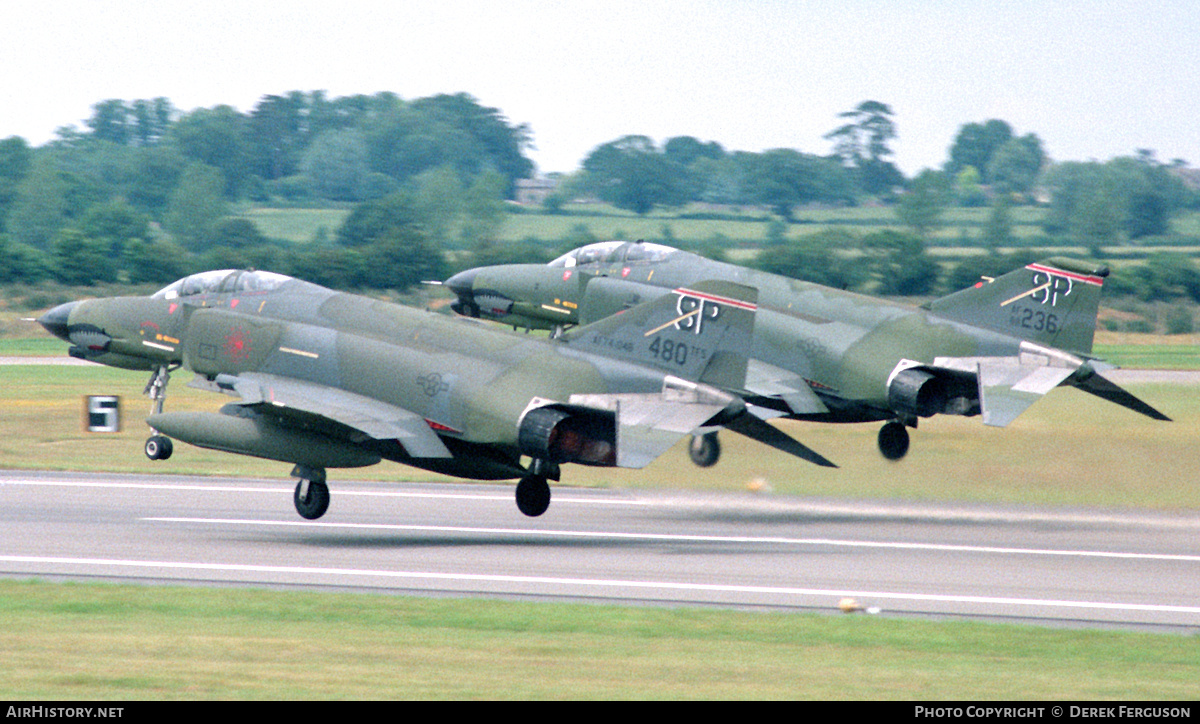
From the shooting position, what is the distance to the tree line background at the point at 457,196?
220ft

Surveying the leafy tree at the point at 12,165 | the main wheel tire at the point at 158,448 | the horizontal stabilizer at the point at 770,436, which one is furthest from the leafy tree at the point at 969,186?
the main wheel tire at the point at 158,448

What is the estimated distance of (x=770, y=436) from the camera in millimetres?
20406

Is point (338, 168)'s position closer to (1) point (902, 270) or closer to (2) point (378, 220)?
(2) point (378, 220)

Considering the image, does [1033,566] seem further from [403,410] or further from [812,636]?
[403,410]

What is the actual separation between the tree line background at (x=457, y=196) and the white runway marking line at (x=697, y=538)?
3711cm

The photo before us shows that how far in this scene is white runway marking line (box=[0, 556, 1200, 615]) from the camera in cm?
1458

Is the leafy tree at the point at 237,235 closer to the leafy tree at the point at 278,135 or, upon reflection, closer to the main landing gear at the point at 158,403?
the leafy tree at the point at 278,135

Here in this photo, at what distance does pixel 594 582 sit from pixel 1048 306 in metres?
11.0

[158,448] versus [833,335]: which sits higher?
[833,335]

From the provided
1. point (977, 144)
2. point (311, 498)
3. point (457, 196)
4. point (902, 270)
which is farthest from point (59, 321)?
point (977, 144)

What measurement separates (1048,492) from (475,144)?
148 meters

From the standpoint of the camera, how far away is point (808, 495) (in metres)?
22.5

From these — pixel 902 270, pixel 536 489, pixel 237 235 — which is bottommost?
pixel 237 235

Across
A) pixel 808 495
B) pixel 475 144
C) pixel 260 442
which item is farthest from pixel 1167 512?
pixel 475 144
